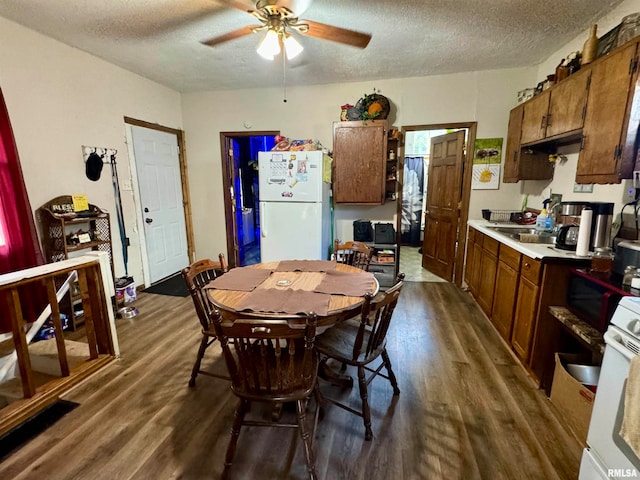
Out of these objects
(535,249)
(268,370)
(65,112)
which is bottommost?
(268,370)

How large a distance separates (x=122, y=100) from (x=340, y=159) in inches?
101

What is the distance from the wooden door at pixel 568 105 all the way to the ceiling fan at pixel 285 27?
152 centimetres

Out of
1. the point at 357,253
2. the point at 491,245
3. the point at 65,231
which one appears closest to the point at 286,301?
the point at 357,253

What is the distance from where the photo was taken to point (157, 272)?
4.06 meters

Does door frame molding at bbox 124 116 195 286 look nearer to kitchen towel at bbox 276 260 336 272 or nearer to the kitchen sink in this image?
kitchen towel at bbox 276 260 336 272

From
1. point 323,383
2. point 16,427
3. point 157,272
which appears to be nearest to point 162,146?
point 157,272

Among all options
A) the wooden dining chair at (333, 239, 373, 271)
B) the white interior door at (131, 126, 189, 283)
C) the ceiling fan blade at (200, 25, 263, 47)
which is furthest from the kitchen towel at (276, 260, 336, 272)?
Answer: the white interior door at (131, 126, 189, 283)

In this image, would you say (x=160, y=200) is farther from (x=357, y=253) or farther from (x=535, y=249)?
(x=535, y=249)

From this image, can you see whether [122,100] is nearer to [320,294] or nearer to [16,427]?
[16,427]

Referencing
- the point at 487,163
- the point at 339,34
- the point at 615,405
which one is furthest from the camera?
the point at 487,163

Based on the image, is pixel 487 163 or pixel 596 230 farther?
pixel 487 163

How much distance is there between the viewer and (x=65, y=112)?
2824 millimetres

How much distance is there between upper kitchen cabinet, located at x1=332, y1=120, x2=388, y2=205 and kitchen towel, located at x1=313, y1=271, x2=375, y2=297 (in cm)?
190

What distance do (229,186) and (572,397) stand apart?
4.23 meters
